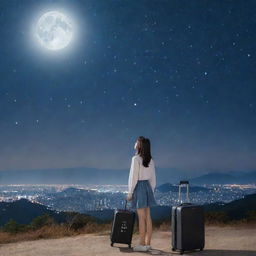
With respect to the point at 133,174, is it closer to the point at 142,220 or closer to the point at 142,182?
the point at 142,182

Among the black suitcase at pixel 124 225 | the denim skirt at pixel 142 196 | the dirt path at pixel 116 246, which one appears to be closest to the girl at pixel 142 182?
the denim skirt at pixel 142 196

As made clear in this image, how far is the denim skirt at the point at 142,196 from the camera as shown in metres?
8.09

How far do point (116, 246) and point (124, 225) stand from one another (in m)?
0.61

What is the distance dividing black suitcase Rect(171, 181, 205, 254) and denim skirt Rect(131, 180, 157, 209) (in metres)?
0.46

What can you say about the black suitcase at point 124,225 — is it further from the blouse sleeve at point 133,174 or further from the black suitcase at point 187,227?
the black suitcase at point 187,227

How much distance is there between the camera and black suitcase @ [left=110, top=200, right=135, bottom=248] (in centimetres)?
869

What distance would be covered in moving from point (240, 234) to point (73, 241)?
4.04 meters

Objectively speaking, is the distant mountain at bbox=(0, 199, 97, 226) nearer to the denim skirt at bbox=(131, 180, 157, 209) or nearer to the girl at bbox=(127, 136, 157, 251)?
the girl at bbox=(127, 136, 157, 251)

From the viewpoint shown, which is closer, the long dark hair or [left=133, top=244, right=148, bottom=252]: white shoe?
the long dark hair

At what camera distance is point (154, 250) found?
835 centimetres

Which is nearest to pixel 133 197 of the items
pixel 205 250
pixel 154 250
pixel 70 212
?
pixel 154 250

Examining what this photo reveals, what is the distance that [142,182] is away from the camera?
26.9 ft

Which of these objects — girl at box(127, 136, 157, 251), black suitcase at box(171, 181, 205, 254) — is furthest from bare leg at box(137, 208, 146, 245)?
black suitcase at box(171, 181, 205, 254)

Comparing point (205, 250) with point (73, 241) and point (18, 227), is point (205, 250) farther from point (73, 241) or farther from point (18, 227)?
point (18, 227)
